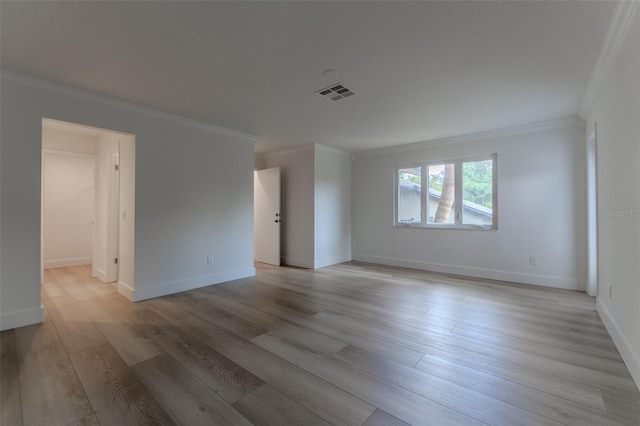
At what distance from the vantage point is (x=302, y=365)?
1.99 m

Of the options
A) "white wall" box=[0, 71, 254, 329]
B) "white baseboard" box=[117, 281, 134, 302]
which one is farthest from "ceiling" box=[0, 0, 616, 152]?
"white baseboard" box=[117, 281, 134, 302]

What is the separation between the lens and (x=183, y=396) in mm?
1668

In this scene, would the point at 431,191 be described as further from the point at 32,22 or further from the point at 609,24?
the point at 32,22

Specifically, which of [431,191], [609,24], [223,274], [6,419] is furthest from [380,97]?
[6,419]

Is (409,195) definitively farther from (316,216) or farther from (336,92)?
(336,92)

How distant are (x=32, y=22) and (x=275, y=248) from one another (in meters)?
4.49

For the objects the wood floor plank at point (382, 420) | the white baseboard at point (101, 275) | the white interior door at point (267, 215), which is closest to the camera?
the wood floor plank at point (382, 420)

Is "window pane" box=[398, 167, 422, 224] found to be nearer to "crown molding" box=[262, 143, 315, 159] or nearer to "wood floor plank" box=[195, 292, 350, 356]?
"crown molding" box=[262, 143, 315, 159]

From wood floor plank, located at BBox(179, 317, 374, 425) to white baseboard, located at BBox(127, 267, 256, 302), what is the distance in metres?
1.44

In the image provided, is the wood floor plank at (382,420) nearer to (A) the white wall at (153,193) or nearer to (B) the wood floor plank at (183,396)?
(B) the wood floor plank at (183,396)

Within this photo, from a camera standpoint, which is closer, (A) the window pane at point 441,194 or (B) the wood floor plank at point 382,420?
(B) the wood floor plank at point 382,420

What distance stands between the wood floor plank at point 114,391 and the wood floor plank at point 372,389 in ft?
→ 2.79

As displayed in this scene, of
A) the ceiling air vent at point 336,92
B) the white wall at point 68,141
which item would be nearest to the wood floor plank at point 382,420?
the ceiling air vent at point 336,92

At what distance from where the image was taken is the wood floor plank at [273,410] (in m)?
1.46
